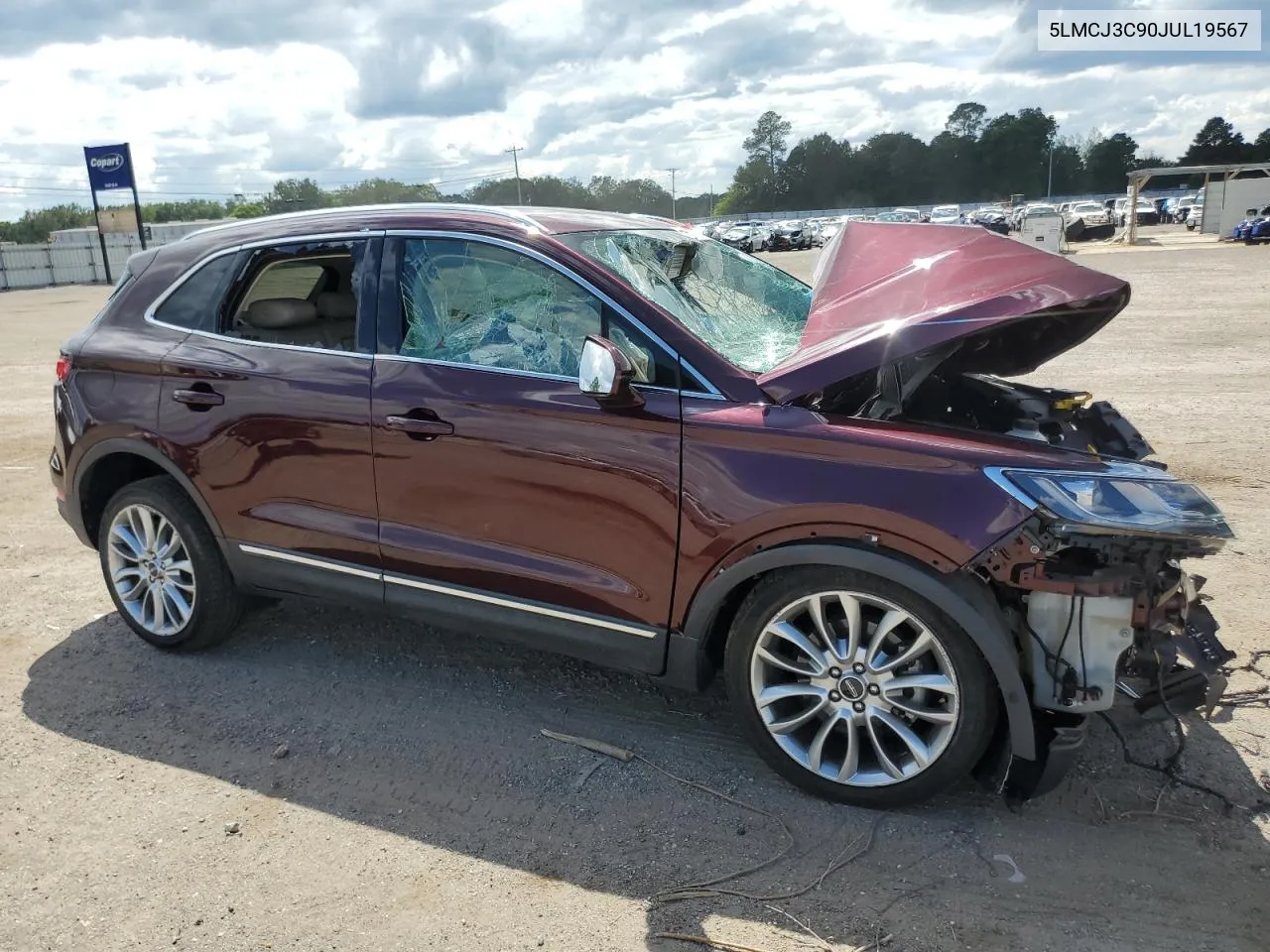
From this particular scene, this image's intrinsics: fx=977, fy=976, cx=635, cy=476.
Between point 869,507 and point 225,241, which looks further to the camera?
point 225,241

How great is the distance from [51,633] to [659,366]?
3402 millimetres

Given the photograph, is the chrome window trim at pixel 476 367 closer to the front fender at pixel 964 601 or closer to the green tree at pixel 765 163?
the front fender at pixel 964 601

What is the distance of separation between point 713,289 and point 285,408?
176 centimetres

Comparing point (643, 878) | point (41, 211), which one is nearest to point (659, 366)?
point (643, 878)

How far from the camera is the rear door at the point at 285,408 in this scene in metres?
3.75

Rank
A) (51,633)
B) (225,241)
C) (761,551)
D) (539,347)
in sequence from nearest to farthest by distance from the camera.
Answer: (761,551) → (539,347) → (225,241) → (51,633)

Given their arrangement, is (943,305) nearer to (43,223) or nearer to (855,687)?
(855,687)

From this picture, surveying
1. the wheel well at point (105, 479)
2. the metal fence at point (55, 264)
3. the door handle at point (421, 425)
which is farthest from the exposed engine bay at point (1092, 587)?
the metal fence at point (55, 264)

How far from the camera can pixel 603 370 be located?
3002 millimetres

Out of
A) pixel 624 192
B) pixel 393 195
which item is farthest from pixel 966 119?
pixel 393 195

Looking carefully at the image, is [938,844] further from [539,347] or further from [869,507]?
[539,347]

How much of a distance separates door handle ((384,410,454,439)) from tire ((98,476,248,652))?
4.07 ft

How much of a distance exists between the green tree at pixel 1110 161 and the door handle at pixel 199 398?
125762 mm

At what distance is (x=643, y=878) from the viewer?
282 centimetres
